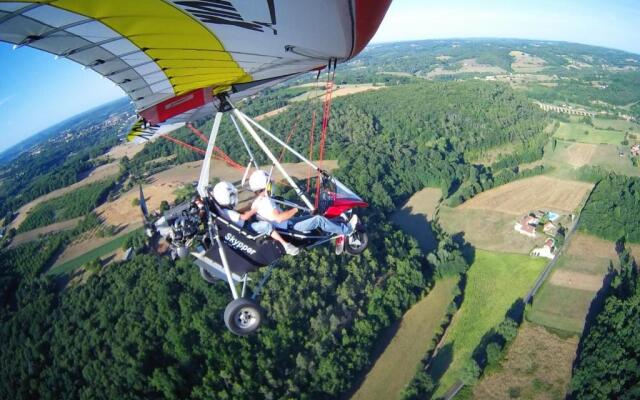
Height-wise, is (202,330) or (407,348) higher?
(202,330)


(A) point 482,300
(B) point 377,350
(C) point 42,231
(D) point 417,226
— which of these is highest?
(C) point 42,231

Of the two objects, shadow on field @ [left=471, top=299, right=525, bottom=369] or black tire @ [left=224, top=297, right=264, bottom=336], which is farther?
shadow on field @ [left=471, top=299, right=525, bottom=369]

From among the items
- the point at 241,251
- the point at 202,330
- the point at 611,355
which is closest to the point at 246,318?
the point at 241,251

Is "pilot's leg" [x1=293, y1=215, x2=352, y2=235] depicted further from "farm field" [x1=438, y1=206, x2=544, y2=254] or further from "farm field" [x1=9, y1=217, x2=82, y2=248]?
"farm field" [x1=9, y1=217, x2=82, y2=248]

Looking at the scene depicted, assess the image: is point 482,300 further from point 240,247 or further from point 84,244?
point 84,244

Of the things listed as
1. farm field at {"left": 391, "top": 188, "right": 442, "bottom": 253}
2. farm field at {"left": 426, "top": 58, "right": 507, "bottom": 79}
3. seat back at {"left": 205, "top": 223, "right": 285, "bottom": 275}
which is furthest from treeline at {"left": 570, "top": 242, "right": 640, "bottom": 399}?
farm field at {"left": 426, "top": 58, "right": 507, "bottom": 79}

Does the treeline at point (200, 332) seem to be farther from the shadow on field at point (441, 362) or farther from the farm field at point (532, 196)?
the farm field at point (532, 196)

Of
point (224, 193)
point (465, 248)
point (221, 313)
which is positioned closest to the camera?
point (224, 193)
